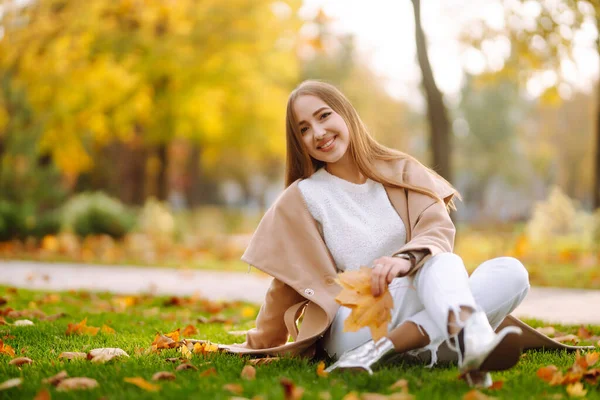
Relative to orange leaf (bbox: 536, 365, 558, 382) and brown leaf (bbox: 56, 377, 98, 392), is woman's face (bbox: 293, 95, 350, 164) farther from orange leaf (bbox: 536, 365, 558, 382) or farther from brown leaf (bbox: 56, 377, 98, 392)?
brown leaf (bbox: 56, 377, 98, 392)

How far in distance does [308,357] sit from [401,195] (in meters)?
0.95

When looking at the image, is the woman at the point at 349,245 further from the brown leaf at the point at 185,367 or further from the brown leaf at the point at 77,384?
the brown leaf at the point at 77,384

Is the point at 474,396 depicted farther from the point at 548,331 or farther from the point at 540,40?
the point at 540,40

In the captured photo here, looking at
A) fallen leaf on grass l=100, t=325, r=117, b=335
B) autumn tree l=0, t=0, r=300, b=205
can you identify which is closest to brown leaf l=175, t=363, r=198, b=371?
fallen leaf on grass l=100, t=325, r=117, b=335

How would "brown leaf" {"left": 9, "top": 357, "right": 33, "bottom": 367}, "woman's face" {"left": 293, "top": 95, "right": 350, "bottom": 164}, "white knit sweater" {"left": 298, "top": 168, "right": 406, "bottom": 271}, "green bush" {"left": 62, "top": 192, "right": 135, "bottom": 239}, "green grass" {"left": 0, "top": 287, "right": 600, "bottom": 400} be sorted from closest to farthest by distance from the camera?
"green grass" {"left": 0, "top": 287, "right": 600, "bottom": 400} < "brown leaf" {"left": 9, "top": 357, "right": 33, "bottom": 367} < "white knit sweater" {"left": 298, "top": 168, "right": 406, "bottom": 271} < "woman's face" {"left": 293, "top": 95, "right": 350, "bottom": 164} < "green bush" {"left": 62, "top": 192, "right": 135, "bottom": 239}

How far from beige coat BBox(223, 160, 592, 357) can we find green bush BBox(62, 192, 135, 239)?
1008cm

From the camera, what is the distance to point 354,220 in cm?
343

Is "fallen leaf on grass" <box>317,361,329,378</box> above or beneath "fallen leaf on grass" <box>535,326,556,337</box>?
above

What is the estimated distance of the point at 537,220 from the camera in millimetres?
13633

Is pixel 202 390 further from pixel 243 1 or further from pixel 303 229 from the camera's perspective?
pixel 243 1

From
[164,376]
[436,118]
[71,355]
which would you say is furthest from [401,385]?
[436,118]

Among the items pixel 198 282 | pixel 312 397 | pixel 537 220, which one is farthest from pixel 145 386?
pixel 537 220

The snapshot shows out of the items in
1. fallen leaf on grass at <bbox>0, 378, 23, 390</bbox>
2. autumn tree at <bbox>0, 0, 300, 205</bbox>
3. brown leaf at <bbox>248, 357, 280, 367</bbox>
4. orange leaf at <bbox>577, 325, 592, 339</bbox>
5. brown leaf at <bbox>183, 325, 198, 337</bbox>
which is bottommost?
orange leaf at <bbox>577, 325, 592, 339</bbox>

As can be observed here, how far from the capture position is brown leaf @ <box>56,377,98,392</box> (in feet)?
8.71
